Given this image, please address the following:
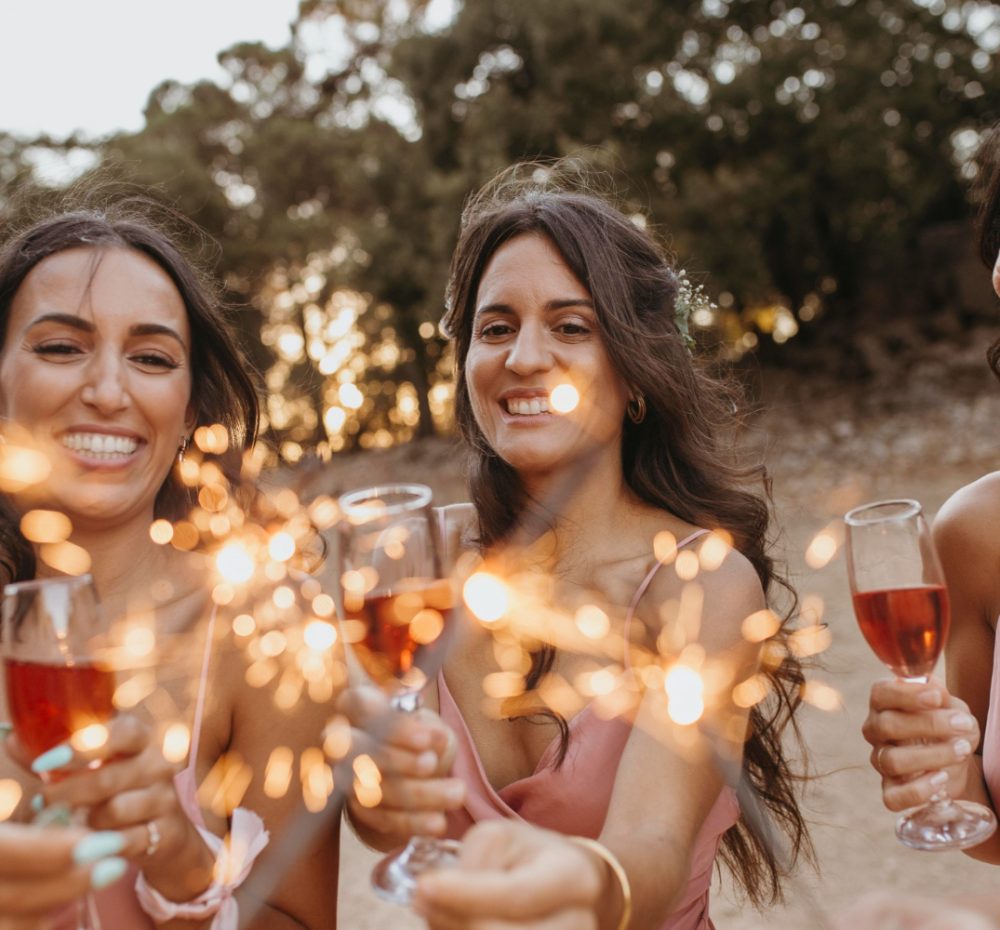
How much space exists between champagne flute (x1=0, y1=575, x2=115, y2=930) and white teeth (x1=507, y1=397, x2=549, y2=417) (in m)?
1.29

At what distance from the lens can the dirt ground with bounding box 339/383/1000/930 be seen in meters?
4.39

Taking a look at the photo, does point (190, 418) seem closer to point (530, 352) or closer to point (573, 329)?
point (530, 352)

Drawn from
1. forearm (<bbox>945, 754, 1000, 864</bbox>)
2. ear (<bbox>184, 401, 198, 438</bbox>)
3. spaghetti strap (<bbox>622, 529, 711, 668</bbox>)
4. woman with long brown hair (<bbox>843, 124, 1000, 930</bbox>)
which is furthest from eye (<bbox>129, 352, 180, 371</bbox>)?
forearm (<bbox>945, 754, 1000, 864</bbox>)

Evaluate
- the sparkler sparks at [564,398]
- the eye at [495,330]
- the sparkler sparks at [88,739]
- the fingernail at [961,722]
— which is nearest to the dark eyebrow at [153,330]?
the eye at [495,330]

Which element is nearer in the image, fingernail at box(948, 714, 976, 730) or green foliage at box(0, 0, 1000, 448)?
fingernail at box(948, 714, 976, 730)

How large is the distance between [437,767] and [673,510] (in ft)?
4.68

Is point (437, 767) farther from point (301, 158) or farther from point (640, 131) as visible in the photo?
point (301, 158)

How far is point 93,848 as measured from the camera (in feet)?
3.83

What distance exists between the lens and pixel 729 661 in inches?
85.1

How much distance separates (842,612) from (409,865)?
712 cm

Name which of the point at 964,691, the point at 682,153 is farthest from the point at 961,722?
the point at 682,153

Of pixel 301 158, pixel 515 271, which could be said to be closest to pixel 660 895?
pixel 515 271

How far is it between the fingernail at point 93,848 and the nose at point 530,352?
1.50m

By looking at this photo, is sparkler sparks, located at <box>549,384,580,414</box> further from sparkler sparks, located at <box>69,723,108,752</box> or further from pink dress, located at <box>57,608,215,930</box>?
sparkler sparks, located at <box>69,723,108,752</box>
